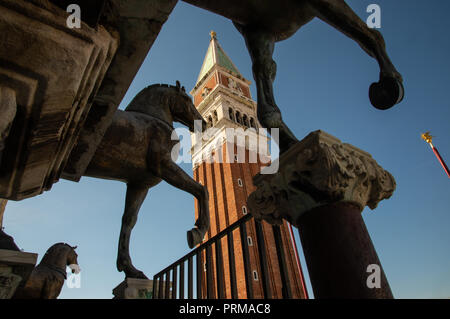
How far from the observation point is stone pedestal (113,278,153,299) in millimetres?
2457

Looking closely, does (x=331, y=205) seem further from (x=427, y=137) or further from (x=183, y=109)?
(x=427, y=137)

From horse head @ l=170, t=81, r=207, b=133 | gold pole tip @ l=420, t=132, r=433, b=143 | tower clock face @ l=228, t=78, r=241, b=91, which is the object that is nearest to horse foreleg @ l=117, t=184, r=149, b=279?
horse head @ l=170, t=81, r=207, b=133

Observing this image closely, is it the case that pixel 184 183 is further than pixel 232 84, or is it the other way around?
pixel 232 84

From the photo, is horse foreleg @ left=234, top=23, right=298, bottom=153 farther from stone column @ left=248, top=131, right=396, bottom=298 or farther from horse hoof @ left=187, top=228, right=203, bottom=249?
horse hoof @ left=187, top=228, right=203, bottom=249

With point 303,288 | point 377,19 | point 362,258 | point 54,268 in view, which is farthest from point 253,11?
point 303,288

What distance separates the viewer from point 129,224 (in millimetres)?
2887

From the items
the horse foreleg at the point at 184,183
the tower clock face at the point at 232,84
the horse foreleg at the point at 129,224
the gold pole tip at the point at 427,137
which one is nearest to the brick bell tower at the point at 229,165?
the tower clock face at the point at 232,84

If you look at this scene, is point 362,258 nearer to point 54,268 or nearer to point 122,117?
point 122,117

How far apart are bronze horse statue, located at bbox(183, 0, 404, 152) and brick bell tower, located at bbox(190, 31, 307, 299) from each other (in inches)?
577

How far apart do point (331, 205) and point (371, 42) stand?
1434 mm

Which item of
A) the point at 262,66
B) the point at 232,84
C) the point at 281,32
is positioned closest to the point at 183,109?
the point at 262,66

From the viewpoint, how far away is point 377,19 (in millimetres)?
2078

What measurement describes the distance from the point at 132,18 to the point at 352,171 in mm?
1211

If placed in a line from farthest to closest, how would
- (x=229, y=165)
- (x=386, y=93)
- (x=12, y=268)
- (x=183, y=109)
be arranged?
(x=229, y=165), (x=183, y=109), (x=386, y=93), (x=12, y=268)
